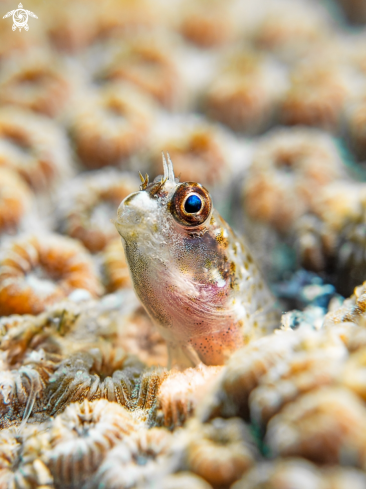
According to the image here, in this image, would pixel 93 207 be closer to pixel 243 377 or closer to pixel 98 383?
pixel 98 383

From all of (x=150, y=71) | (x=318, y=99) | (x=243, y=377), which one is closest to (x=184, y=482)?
(x=243, y=377)

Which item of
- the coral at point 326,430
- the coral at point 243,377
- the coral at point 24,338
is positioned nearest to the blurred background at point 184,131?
the coral at point 24,338

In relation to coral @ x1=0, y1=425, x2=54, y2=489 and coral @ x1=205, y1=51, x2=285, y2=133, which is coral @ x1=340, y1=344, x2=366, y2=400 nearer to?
coral @ x1=0, y1=425, x2=54, y2=489

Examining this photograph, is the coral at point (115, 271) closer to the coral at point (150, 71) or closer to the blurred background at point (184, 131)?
the blurred background at point (184, 131)

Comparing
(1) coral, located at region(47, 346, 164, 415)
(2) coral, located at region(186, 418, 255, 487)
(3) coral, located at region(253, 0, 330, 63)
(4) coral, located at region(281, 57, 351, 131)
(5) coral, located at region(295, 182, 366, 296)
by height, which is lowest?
(2) coral, located at region(186, 418, 255, 487)

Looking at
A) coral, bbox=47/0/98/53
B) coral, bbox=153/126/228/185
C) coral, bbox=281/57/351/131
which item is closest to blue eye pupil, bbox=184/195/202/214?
coral, bbox=153/126/228/185

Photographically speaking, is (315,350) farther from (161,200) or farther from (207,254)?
(161,200)

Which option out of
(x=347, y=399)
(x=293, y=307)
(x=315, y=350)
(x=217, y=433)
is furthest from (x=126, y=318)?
(x=347, y=399)
